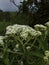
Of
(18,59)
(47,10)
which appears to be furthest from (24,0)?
(18,59)

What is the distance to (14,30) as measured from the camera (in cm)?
214

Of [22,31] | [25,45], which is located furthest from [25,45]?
[22,31]

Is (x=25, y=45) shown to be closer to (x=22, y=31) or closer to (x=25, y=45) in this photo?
(x=25, y=45)

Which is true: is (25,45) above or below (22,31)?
below

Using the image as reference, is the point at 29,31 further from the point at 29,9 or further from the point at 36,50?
the point at 29,9

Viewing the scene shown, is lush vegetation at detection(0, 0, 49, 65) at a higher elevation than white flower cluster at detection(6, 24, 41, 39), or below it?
below

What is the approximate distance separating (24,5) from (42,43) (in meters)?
7.04

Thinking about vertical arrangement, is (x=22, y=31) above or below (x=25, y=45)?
above

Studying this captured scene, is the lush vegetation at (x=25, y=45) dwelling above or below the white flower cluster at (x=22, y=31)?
below

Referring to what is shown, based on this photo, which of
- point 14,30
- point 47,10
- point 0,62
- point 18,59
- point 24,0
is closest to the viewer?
point 14,30

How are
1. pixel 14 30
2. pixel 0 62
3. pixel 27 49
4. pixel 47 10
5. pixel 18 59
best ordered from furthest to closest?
1. pixel 47 10
2. pixel 18 59
3. pixel 0 62
4. pixel 27 49
5. pixel 14 30

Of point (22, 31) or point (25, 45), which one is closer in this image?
point (22, 31)

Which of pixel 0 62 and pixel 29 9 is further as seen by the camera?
pixel 29 9

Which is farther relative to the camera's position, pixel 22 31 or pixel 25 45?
pixel 25 45
